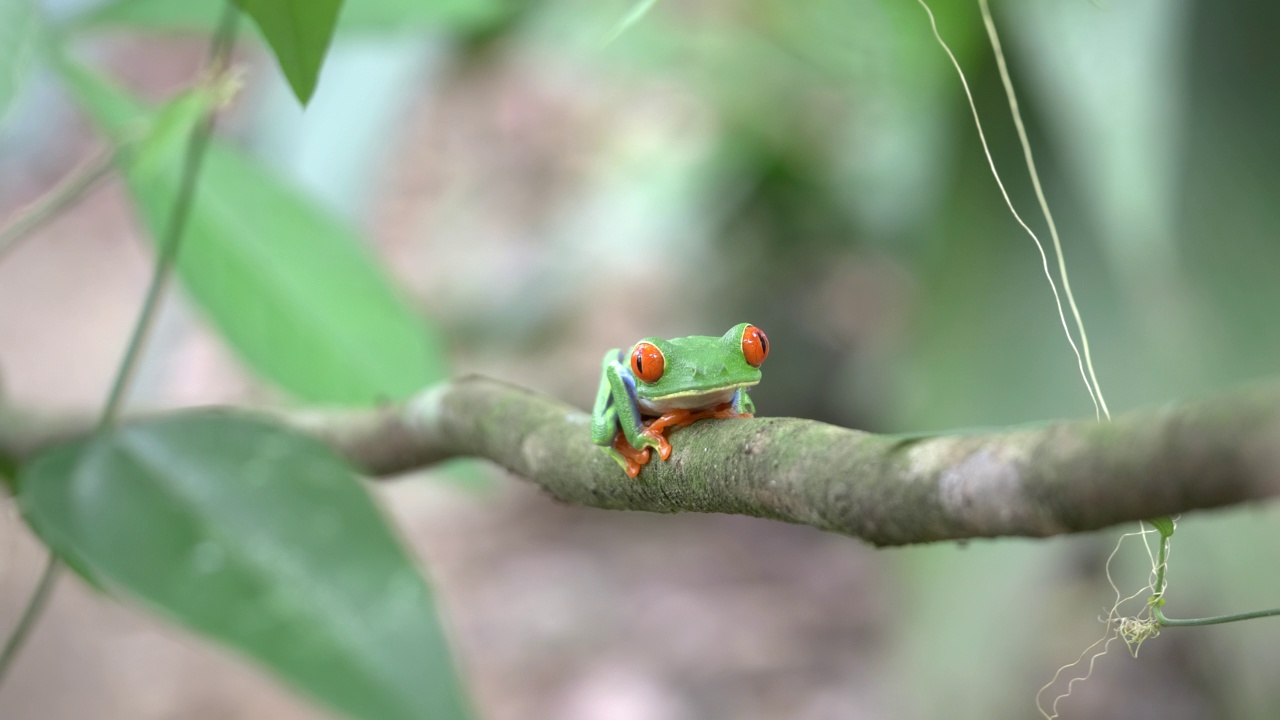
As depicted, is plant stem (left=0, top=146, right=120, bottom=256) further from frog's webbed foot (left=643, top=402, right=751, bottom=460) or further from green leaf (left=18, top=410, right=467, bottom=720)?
frog's webbed foot (left=643, top=402, right=751, bottom=460)

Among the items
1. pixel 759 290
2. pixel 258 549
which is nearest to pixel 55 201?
pixel 258 549

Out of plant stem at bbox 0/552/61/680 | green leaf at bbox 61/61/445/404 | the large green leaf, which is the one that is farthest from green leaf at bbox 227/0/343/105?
the large green leaf

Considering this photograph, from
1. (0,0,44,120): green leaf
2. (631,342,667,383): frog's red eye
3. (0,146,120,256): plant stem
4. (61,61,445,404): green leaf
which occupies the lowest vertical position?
(61,61,445,404): green leaf

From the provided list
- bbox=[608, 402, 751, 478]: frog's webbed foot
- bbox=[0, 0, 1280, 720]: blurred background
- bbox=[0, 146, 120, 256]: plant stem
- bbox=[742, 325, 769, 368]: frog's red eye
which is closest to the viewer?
bbox=[608, 402, 751, 478]: frog's webbed foot

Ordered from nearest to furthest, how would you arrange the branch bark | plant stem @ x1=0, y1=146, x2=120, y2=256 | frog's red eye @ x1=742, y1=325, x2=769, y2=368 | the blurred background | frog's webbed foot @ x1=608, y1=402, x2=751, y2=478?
1. the branch bark
2. frog's webbed foot @ x1=608, y1=402, x2=751, y2=478
3. frog's red eye @ x1=742, y1=325, x2=769, y2=368
4. plant stem @ x1=0, y1=146, x2=120, y2=256
5. the blurred background

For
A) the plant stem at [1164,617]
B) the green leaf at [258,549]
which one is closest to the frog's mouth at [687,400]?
the green leaf at [258,549]
